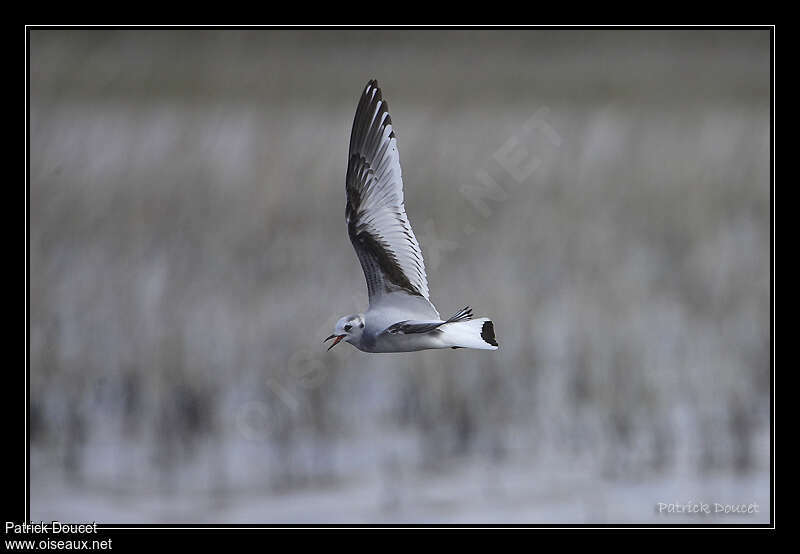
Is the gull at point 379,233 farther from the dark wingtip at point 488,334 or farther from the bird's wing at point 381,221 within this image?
the dark wingtip at point 488,334

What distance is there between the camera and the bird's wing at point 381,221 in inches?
97.0

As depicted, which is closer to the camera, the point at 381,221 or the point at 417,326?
the point at 417,326

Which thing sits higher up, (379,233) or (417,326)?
(379,233)

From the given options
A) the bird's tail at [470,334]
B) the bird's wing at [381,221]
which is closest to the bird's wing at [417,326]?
the bird's tail at [470,334]

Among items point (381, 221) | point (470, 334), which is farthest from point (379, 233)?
point (470, 334)

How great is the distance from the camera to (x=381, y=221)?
248 cm

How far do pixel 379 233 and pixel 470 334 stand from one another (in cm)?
38

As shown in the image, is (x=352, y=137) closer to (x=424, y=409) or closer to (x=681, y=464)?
(x=424, y=409)

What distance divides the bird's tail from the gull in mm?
82

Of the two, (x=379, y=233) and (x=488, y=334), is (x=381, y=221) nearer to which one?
(x=379, y=233)

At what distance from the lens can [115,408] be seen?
3.47 meters
